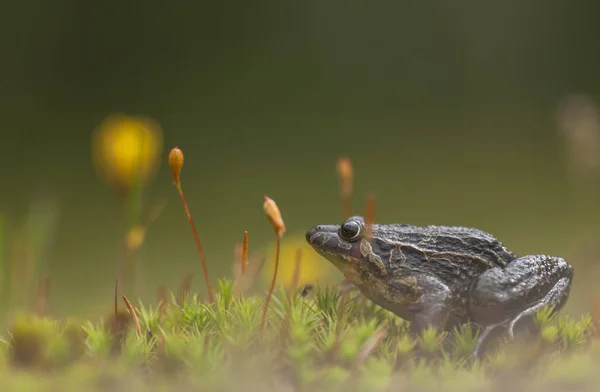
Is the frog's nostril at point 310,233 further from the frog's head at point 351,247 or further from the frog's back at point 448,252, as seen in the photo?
the frog's back at point 448,252

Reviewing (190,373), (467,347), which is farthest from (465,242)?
(190,373)

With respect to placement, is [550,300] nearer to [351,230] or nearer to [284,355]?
[351,230]

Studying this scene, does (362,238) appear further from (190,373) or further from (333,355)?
(190,373)

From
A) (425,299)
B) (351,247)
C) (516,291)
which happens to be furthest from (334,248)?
(516,291)

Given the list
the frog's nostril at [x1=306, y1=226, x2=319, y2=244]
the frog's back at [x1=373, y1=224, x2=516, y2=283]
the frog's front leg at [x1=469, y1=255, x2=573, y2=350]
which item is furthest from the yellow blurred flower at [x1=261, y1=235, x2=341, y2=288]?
the frog's front leg at [x1=469, y1=255, x2=573, y2=350]

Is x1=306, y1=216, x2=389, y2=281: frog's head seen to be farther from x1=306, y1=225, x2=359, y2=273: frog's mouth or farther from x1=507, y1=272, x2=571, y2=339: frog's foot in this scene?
x1=507, y1=272, x2=571, y2=339: frog's foot

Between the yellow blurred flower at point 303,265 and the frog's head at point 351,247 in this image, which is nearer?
the frog's head at point 351,247

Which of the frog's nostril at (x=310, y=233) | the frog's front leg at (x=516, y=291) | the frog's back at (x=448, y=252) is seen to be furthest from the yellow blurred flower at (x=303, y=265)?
the frog's front leg at (x=516, y=291)
